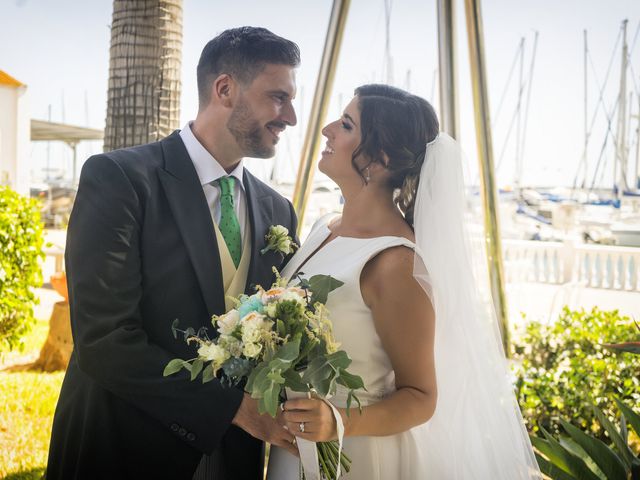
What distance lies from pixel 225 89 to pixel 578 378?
3306 millimetres

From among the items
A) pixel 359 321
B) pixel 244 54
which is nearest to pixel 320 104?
pixel 244 54

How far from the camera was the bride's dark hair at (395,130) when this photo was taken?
7.64 ft

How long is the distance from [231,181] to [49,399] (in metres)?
3.57

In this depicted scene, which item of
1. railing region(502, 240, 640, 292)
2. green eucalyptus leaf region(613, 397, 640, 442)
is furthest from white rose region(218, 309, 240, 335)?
railing region(502, 240, 640, 292)

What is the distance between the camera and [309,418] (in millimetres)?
1798

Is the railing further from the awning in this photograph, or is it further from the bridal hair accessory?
the awning

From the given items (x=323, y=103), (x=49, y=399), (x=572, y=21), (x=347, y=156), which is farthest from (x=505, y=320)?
(x=572, y=21)

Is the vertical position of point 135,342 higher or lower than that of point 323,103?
lower

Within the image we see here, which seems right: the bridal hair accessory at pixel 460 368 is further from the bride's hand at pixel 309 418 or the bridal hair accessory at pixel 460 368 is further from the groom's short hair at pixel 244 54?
the groom's short hair at pixel 244 54

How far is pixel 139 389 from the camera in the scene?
1.93m

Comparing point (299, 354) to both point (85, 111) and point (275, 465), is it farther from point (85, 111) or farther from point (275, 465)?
point (85, 111)

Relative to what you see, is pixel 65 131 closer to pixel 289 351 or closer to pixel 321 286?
pixel 321 286

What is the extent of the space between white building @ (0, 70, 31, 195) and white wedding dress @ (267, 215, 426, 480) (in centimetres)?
1652

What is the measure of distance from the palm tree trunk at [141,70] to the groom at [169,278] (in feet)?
5.84
